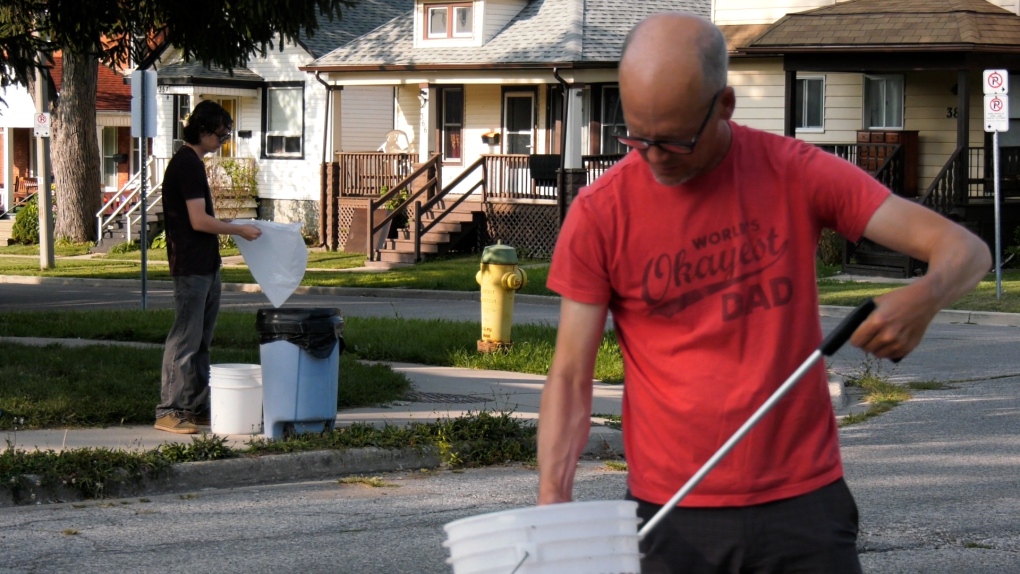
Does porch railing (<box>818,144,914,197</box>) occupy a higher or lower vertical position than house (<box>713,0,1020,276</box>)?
lower

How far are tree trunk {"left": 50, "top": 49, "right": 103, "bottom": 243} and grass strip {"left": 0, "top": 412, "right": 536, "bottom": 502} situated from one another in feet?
81.6

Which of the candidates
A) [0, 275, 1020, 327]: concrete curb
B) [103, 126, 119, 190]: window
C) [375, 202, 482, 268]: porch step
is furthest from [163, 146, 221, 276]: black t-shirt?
[103, 126, 119, 190]: window

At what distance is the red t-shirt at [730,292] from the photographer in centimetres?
295

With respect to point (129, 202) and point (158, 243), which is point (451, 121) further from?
point (129, 202)

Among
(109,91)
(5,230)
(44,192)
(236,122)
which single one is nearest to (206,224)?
(44,192)

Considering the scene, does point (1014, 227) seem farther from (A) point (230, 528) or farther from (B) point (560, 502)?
(B) point (560, 502)

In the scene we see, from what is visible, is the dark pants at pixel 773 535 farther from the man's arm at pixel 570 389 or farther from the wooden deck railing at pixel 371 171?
the wooden deck railing at pixel 371 171

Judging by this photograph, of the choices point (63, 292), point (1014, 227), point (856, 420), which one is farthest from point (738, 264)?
point (1014, 227)

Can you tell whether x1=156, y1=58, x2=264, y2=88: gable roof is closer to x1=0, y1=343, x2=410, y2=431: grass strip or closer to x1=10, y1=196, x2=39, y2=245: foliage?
x1=10, y1=196, x2=39, y2=245: foliage

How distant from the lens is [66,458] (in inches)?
301

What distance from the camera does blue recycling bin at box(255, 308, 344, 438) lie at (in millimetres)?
8516

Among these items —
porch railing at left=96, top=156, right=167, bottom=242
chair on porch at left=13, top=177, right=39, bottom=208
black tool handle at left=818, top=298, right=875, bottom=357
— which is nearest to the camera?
black tool handle at left=818, top=298, right=875, bottom=357

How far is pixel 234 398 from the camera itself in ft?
29.0

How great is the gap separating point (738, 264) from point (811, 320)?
21 centimetres
